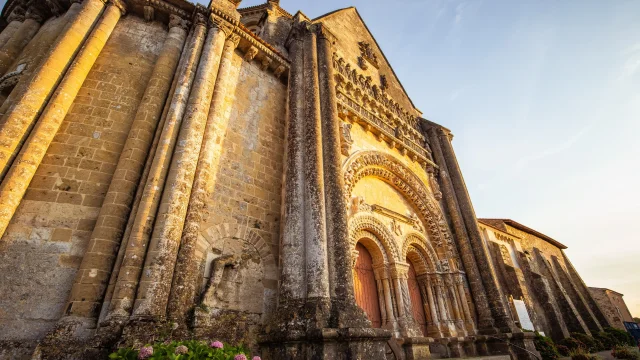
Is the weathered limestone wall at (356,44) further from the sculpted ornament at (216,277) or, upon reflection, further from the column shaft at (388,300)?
the sculpted ornament at (216,277)

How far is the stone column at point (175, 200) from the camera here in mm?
3791

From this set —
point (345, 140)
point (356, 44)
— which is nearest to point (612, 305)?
point (356, 44)

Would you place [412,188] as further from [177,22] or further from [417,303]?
[177,22]

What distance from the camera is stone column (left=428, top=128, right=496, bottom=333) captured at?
8891 mm

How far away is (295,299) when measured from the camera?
4984 mm

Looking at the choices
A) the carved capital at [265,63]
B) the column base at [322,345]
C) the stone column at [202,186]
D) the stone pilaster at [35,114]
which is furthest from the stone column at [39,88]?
the column base at [322,345]

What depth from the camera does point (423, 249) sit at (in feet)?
31.8

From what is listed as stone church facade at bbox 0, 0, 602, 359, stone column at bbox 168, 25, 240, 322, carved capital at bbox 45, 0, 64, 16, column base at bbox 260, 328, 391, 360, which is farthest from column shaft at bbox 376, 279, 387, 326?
carved capital at bbox 45, 0, 64, 16

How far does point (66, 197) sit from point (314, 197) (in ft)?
13.1

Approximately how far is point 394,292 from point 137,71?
799 centimetres

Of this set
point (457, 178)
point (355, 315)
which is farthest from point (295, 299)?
point (457, 178)

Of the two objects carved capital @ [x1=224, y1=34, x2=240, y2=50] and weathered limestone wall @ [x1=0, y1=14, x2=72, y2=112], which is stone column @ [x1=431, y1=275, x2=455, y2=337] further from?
weathered limestone wall @ [x1=0, y1=14, x2=72, y2=112]

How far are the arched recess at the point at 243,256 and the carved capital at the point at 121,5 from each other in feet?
17.8

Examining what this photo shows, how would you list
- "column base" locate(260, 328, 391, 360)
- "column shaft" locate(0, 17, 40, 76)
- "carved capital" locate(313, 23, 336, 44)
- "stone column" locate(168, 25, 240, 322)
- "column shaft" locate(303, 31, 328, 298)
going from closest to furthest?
"stone column" locate(168, 25, 240, 322) < "column base" locate(260, 328, 391, 360) < "column shaft" locate(303, 31, 328, 298) < "column shaft" locate(0, 17, 40, 76) < "carved capital" locate(313, 23, 336, 44)
